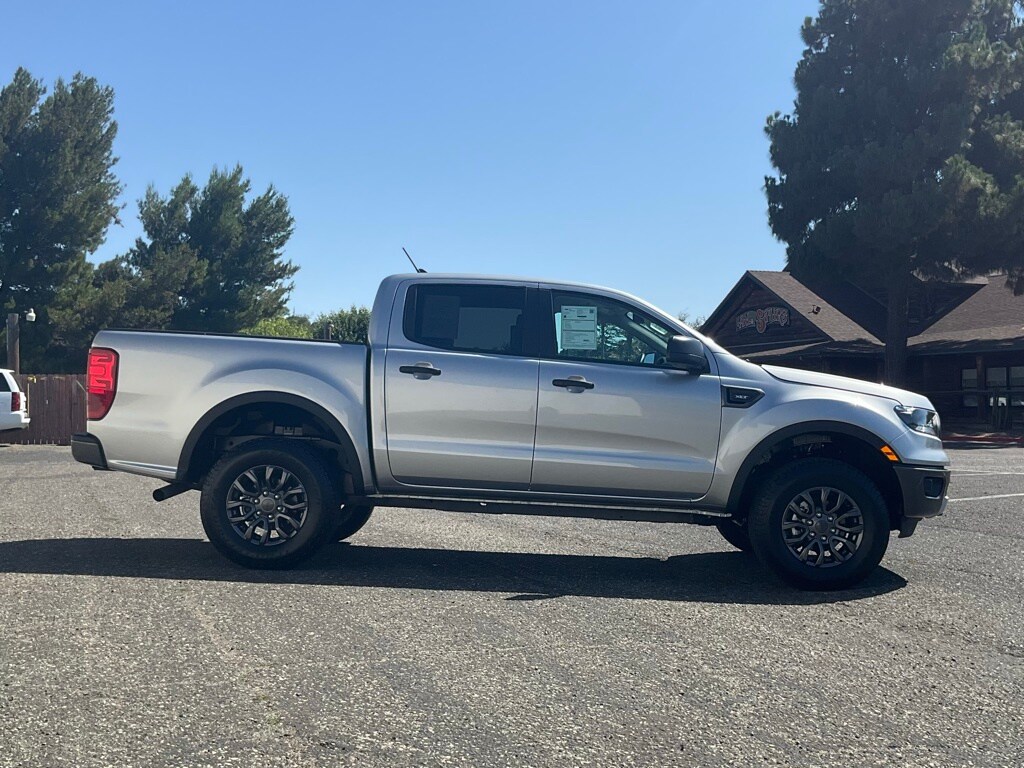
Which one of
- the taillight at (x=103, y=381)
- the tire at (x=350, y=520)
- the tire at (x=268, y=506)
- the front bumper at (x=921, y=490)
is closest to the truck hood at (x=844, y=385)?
the front bumper at (x=921, y=490)

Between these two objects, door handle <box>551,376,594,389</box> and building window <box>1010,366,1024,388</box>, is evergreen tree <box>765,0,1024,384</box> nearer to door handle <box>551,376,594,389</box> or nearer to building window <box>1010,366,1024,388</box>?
building window <box>1010,366,1024,388</box>

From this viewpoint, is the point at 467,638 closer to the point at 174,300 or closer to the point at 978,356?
the point at 978,356

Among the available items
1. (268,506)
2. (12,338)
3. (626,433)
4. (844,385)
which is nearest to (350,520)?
(268,506)

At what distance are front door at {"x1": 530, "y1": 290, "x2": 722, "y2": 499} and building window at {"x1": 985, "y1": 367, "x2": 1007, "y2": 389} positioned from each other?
29314mm

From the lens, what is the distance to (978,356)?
32375mm

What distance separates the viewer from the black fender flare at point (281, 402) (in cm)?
637

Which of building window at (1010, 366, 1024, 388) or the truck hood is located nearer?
the truck hood

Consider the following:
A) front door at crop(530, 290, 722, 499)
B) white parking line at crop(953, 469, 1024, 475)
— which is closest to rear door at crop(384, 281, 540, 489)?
front door at crop(530, 290, 722, 499)

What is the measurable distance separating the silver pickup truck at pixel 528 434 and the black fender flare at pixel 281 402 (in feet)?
0.04

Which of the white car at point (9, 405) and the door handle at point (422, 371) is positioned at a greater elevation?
the door handle at point (422, 371)

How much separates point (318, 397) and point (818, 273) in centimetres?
3029

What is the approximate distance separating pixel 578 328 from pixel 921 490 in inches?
97.9

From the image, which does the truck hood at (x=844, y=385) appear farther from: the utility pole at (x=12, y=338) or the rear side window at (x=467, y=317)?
the utility pole at (x=12, y=338)

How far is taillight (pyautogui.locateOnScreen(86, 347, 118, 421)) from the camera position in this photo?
6492 millimetres
